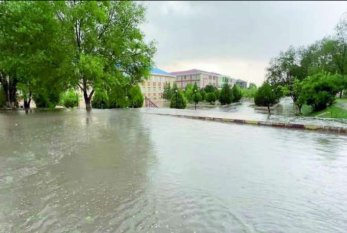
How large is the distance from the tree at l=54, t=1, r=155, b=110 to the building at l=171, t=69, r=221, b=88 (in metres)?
76.8

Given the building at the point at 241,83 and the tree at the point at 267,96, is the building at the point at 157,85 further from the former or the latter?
the building at the point at 241,83

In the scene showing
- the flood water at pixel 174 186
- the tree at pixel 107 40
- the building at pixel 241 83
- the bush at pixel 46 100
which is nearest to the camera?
the flood water at pixel 174 186

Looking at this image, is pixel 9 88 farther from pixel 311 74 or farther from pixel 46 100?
pixel 311 74

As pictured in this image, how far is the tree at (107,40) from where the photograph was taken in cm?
1898

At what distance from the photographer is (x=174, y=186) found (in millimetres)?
3967

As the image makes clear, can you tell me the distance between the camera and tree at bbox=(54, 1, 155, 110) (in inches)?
747

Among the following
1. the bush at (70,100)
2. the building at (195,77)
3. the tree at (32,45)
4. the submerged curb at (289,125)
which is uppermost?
the building at (195,77)

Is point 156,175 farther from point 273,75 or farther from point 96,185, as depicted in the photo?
point 273,75

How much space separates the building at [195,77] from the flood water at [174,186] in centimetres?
9219

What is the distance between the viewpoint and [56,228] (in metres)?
2.76

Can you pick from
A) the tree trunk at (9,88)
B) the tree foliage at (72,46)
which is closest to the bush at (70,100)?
the tree trunk at (9,88)

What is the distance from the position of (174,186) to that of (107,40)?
18.0 metres

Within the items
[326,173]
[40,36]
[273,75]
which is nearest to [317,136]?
[326,173]

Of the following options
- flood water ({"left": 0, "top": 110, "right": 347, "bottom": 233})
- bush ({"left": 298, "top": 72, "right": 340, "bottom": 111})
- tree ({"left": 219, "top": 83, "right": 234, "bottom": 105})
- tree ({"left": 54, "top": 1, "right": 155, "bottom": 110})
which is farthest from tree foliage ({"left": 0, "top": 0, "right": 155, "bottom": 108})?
tree ({"left": 219, "top": 83, "right": 234, "bottom": 105})
